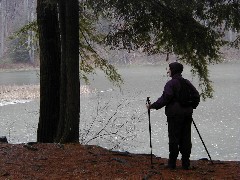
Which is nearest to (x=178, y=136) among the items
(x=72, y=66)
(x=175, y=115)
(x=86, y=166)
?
(x=175, y=115)

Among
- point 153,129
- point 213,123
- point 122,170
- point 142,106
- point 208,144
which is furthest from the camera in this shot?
point 142,106

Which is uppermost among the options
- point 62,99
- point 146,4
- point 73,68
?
point 146,4

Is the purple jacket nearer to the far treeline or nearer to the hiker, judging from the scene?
the hiker

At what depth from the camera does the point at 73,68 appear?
8656 mm

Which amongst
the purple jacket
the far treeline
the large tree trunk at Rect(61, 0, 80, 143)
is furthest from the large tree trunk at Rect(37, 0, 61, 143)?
the purple jacket

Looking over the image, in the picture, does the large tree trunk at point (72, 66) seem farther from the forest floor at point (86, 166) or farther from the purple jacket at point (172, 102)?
the purple jacket at point (172, 102)

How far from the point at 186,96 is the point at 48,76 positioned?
4068 millimetres

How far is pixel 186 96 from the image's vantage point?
258 inches

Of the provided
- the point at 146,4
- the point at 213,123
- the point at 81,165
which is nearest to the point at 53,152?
the point at 81,165

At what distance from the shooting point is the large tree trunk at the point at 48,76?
31.4ft

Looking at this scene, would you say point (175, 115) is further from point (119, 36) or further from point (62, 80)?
point (62, 80)

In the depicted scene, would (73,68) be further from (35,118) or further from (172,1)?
(35,118)

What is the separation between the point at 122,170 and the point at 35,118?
15573mm

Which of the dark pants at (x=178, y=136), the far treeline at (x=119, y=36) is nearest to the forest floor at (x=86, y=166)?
the dark pants at (x=178, y=136)
